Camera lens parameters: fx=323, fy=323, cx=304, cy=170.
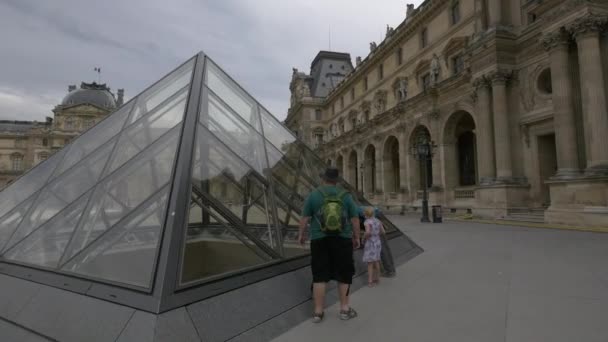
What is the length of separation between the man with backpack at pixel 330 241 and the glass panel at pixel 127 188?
1621 millimetres

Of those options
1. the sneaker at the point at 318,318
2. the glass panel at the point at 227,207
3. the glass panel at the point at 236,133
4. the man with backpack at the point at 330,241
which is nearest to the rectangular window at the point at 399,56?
the glass panel at the point at 236,133

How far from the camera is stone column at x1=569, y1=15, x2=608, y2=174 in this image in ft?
41.2

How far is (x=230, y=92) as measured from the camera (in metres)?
6.18

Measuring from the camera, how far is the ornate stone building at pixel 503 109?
12.9 metres

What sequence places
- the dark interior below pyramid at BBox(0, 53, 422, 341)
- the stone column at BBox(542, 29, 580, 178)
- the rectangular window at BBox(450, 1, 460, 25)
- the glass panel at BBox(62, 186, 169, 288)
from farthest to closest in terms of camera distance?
the rectangular window at BBox(450, 1, 460, 25) < the stone column at BBox(542, 29, 580, 178) < the glass panel at BBox(62, 186, 169, 288) < the dark interior below pyramid at BBox(0, 53, 422, 341)

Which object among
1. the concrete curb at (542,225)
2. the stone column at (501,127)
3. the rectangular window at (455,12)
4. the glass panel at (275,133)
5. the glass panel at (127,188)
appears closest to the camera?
the glass panel at (127,188)

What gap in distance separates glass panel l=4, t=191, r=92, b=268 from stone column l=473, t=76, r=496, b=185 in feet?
60.9

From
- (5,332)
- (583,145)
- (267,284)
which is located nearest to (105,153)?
(5,332)

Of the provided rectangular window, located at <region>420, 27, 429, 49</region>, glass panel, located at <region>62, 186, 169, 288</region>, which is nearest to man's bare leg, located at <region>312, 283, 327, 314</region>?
glass panel, located at <region>62, 186, 169, 288</region>

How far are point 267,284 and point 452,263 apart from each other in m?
4.39

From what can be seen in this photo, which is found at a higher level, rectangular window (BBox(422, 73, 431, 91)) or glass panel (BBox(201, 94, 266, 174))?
rectangular window (BBox(422, 73, 431, 91))

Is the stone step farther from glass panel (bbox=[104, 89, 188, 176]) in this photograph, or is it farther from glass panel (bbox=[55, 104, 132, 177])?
glass panel (bbox=[55, 104, 132, 177])

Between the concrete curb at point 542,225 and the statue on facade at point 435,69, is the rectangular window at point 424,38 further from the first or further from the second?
the concrete curb at point 542,225

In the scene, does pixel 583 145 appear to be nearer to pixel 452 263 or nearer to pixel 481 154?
pixel 481 154
